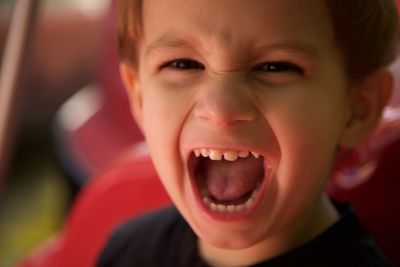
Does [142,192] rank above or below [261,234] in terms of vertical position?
below

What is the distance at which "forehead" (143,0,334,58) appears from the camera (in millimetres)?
569

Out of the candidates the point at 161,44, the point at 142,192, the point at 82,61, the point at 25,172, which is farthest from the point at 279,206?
the point at 82,61

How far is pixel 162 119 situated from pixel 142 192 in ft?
1.13

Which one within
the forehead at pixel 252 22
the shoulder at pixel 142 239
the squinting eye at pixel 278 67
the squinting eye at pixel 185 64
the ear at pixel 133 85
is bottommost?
the shoulder at pixel 142 239

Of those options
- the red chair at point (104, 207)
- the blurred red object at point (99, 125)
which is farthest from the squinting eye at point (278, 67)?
the blurred red object at point (99, 125)

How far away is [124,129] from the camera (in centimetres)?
153

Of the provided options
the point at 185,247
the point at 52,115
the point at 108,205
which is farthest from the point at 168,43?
the point at 52,115

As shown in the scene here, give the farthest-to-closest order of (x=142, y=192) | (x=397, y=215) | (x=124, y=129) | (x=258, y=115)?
1. (x=124, y=129)
2. (x=142, y=192)
3. (x=397, y=215)
4. (x=258, y=115)

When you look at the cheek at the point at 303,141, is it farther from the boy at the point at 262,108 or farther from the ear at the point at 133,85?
the ear at the point at 133,85

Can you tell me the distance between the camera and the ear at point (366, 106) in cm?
67

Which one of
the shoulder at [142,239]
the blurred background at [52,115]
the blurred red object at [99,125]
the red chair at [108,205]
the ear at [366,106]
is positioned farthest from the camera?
the blurred background at [52,115]

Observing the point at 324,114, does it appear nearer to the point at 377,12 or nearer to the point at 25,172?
the point at 377,12

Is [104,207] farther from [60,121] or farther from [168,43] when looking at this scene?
[60,121]

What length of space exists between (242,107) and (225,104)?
0.05 feet
